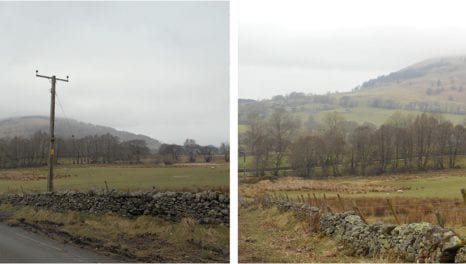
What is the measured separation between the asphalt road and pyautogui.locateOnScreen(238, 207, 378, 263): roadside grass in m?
2.78

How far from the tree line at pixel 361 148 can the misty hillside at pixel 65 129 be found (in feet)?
30.1

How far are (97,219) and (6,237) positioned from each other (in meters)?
2.28

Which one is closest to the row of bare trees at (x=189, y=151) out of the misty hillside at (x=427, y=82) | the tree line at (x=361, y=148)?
the tree line at (x=361, y=148)

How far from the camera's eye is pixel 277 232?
39.5 ft

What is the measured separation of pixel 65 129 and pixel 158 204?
6739 cm

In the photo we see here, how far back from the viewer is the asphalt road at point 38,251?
20.9 feet

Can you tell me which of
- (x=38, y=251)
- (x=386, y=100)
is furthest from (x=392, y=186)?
(x=386, y=100)

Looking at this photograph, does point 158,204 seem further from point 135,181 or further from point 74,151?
point 74,151

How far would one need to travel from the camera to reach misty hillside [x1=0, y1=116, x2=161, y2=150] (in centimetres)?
3145

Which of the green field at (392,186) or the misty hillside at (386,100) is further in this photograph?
the misty hillside at (386,100)

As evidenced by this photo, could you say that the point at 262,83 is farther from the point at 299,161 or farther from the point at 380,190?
the point at 380,190

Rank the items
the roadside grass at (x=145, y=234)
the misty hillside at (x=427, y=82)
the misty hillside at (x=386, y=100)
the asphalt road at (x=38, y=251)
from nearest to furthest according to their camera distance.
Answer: the asphalt road at (x=38, y=251) < the roadside grass at (x=145, y=234) < the misty hillside at (x=386, y=100) < the misty hillside at (x=427, y=82)

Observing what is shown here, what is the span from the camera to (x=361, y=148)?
3672 cm

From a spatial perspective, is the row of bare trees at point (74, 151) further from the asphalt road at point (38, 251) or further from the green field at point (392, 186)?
the asphalt road at point (38, 251)
